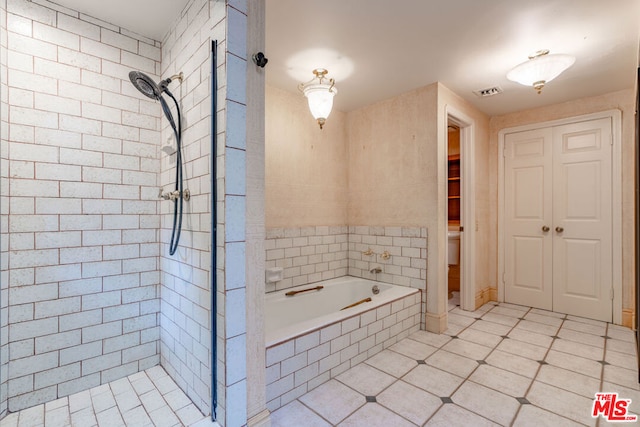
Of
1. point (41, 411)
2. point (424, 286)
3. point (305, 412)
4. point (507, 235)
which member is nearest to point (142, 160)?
point (41, 411)

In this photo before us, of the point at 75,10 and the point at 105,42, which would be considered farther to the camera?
the point at 105,42

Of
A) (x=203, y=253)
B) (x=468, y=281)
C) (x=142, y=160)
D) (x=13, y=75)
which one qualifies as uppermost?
(x=13, y=75)

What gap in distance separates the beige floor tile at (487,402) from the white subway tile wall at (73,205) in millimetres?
2027

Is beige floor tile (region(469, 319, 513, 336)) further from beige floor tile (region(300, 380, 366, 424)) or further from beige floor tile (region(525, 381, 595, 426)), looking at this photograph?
beige floor tile (region(300, 380, 366, 424))

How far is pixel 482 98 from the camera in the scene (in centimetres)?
314

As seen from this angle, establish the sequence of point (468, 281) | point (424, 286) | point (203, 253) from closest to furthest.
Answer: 1. point (203, 253)
2. point (424, 286)
3. point (468, 281)

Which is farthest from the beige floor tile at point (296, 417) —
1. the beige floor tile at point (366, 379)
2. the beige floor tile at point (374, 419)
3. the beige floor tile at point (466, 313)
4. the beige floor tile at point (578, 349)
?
the beige floor tile at point (466, 313)

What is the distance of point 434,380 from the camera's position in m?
1.99

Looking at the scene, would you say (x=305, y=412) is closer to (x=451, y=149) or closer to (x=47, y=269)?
(x=47, y=269)

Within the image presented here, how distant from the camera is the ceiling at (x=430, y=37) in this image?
5.72ft

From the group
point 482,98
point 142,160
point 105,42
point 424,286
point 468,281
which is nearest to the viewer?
point 105,42

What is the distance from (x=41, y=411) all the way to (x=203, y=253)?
1.22 m

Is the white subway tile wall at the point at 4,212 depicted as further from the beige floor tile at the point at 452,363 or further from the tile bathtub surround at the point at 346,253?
the beige floor tile at the point at 452,363
